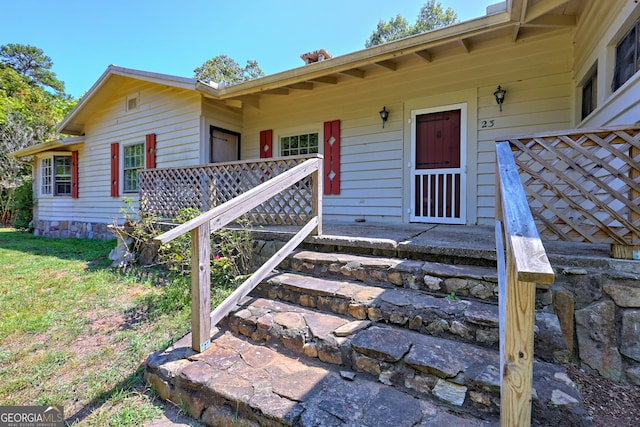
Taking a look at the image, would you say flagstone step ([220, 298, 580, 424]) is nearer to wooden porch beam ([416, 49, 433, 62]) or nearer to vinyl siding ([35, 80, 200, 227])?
wooden porch beam ([416, 49, 433, 62])

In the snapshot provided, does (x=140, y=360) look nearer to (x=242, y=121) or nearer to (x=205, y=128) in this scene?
(x=205, y=128)

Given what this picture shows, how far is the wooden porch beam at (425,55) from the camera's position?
408 centimetres

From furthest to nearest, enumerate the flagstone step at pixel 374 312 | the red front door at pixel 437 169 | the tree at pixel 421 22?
the tree at pixel 421 22, the red front door at pixel 437 169, the flagstone step at pixel 374 312

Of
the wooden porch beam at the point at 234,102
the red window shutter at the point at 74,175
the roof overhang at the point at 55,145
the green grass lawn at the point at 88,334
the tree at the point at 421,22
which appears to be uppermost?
the tree at the point at 421,22

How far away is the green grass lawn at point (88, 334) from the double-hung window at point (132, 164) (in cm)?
306

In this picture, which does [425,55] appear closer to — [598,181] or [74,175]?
[598,181]

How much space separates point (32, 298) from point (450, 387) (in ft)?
14.8

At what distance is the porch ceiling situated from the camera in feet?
10.6

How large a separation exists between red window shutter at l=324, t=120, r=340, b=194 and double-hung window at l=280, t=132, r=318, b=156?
1.08 feet

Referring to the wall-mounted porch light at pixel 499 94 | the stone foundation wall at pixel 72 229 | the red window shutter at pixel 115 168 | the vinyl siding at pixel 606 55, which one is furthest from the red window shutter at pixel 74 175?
the vinyl siding at pixel 606 55

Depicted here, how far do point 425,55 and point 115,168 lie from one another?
7547 mm

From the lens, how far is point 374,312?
202 cm

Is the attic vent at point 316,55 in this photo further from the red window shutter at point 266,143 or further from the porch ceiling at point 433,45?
the red window shutter at point 266,143

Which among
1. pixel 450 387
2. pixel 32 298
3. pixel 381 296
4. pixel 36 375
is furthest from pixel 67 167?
pixel 450 387
